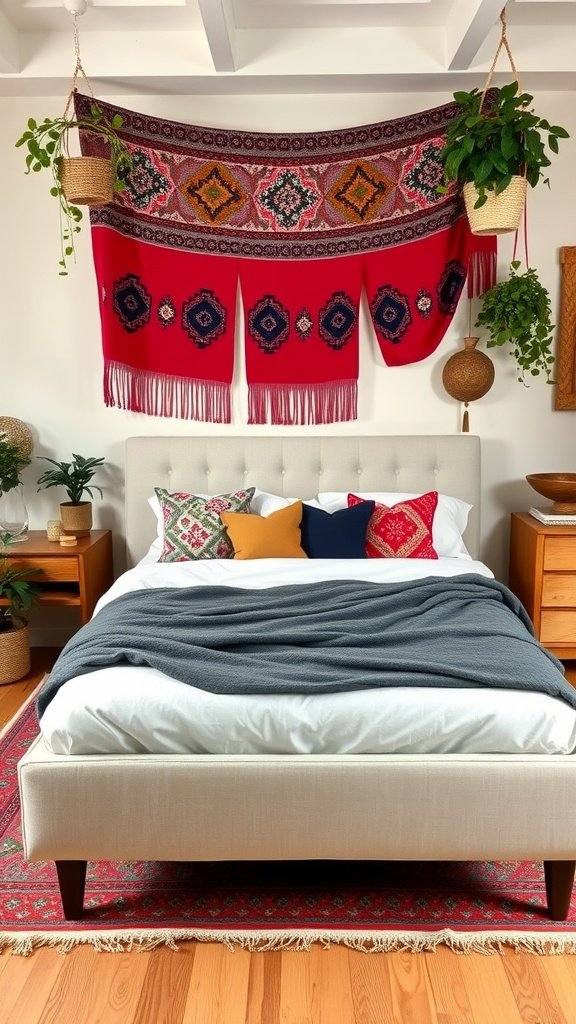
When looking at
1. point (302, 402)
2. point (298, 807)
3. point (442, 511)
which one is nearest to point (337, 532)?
point (442, 511)

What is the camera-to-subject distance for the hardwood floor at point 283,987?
6.01 ft

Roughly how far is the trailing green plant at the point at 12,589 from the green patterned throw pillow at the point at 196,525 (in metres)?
0.58

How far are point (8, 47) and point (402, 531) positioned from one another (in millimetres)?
2626

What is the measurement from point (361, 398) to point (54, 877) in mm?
2570

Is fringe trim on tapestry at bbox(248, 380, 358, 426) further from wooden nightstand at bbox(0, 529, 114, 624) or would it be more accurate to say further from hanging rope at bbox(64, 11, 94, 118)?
hanging rope at bbox(64, 11, 94, 118)

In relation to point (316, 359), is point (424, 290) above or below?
above

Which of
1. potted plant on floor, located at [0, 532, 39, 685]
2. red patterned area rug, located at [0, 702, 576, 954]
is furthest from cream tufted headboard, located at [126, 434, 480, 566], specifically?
red patterned area rug, located at [0, 702, 576, 954]

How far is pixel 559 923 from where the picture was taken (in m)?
2.12

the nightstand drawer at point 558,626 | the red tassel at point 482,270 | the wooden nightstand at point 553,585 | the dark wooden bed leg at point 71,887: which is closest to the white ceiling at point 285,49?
the red tassel at point 482,270

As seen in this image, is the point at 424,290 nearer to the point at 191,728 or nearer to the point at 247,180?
the point at 247,180

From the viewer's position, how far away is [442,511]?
3773 millimetres

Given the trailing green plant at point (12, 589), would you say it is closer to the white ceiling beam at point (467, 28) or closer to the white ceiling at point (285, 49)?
the white ceiling at point (285, 49)

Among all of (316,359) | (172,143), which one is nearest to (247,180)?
Result: (172,143)

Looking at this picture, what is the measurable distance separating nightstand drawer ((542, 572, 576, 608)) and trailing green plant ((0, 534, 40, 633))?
7.30 ft
